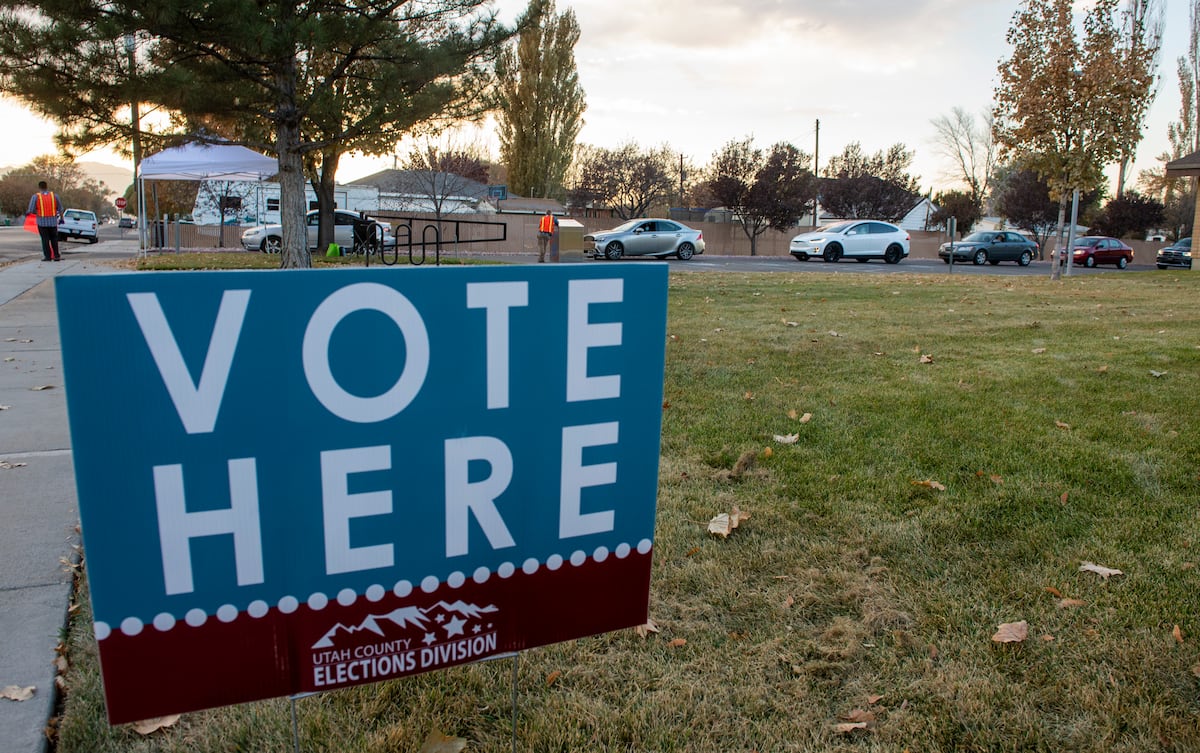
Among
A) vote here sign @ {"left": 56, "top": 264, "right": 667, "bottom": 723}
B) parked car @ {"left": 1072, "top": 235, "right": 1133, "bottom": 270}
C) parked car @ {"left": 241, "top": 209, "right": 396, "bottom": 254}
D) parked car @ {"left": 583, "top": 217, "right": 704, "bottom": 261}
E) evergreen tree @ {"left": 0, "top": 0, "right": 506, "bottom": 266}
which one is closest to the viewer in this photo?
vote here sign @ {"left": 56, "top": 264, "right": 667, "bottom": 723}

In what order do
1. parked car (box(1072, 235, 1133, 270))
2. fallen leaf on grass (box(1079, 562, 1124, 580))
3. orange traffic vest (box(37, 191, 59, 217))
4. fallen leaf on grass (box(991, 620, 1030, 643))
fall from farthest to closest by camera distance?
parked car (box(1072, 235, 1133, 270)), orange traffic vest (box(37, 191, 59, 217)), fallen leaf on grass (box(1079, 562, 1124, 580)), fallen leaf on grass (box(991, 620, 1030, 643))

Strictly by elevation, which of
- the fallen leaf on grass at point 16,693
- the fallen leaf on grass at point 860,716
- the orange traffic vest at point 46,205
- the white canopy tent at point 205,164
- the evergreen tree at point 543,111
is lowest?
the fallen leaf on grass at point 860,716

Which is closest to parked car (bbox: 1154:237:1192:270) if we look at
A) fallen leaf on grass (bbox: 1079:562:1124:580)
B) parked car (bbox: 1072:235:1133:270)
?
parked car (bbox: 1072:235:1133:270)

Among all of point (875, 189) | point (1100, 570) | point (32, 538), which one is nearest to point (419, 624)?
point (32, 538)

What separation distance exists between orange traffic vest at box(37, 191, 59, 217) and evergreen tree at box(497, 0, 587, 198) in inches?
1394

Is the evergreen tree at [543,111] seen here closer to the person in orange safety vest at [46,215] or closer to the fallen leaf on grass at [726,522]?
the person in orange safety vest at [46,215]

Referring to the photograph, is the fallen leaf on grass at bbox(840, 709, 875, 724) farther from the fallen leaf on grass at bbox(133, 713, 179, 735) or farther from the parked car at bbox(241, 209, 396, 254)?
the parked car at bbox(241, 209, 396, 254)

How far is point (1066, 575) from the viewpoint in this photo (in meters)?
2.96

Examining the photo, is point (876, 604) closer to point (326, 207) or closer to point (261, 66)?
point (261, 66)

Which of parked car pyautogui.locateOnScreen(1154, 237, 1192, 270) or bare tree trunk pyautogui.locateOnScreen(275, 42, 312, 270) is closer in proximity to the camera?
bare tree trunk pyautogui.locateOnScreen(275, 42, 312, 270)

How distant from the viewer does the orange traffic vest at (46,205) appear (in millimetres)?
17652

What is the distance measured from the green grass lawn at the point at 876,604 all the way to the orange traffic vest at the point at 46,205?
58.7 feet

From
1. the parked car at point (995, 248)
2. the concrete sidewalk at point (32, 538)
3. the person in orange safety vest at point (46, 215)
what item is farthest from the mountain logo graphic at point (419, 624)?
the parked car at point (995, 248)

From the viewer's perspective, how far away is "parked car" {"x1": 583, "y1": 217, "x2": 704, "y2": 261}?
Result: 2633 centimetres
